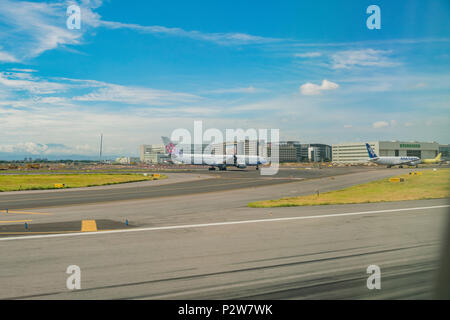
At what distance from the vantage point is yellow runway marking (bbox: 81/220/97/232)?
14448 mm

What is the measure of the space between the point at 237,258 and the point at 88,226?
8.93 meters

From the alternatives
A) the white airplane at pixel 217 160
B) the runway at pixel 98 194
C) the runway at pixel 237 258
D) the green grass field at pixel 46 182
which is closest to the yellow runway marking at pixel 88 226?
the runway at pixel 237 258

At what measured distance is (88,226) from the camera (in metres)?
15.3

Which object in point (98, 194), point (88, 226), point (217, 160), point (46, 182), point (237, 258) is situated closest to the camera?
point (237, 258)

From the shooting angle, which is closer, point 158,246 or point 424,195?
point 158,246

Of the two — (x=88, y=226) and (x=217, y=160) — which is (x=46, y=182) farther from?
(x=217, y=160)

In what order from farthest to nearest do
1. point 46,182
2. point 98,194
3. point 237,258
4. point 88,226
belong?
point 46,182 < point 98,194 < point 88,226 < point 237,258

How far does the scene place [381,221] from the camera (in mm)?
15312

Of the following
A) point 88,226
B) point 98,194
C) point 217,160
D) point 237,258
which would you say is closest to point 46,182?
point 98,194

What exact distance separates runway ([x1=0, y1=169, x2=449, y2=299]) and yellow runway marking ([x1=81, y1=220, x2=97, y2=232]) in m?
1.12
